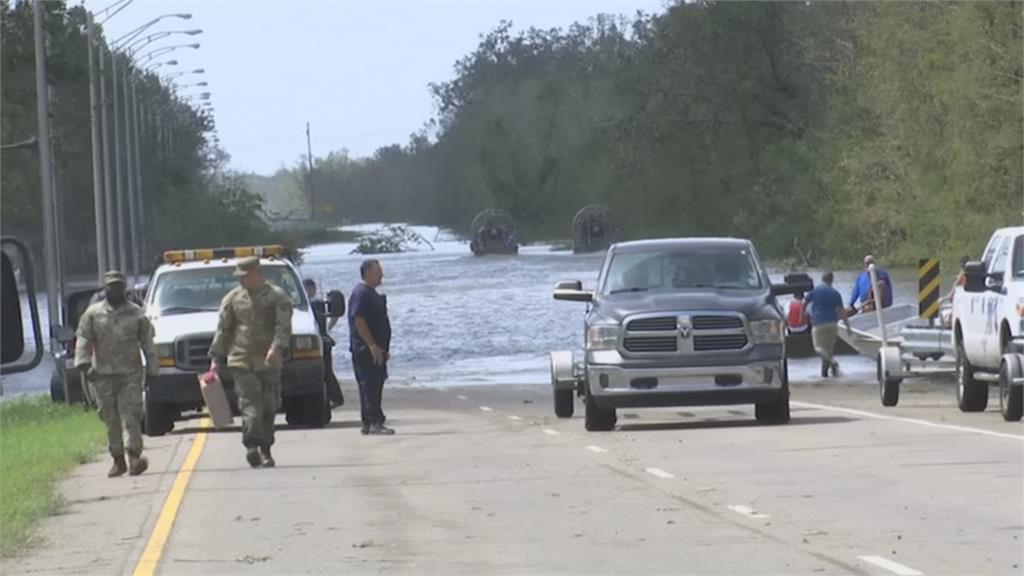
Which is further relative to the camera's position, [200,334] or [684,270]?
[200,334]

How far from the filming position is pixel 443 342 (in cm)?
6850

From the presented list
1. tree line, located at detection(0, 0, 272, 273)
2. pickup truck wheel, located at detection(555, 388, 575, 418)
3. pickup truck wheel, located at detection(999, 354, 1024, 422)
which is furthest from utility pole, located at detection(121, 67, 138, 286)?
pickup truck wheel, located at detection(999, 354, 1024, 422)

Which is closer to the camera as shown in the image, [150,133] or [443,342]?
[443,342]

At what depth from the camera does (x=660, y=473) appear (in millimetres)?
20047

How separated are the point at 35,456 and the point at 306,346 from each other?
479 cm

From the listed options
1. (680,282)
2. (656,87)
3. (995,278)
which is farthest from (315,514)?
(656,87)

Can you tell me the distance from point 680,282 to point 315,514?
33.0 feet

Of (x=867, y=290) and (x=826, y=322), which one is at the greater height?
(x=867, y=290)

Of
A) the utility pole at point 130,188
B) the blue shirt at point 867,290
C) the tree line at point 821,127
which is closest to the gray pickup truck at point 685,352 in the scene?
the blue shirt at point 867,290

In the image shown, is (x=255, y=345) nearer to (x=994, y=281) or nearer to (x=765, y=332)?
(x=765, y=332)

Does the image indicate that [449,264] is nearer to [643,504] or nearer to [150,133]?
[150,133]

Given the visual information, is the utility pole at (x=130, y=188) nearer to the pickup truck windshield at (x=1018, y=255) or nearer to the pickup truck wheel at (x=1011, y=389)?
the pickup truck windshield at (x=1018, y=255)

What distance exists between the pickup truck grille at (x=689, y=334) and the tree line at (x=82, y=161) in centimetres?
5676

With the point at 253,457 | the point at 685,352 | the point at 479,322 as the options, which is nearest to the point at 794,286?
the point at 685,352
